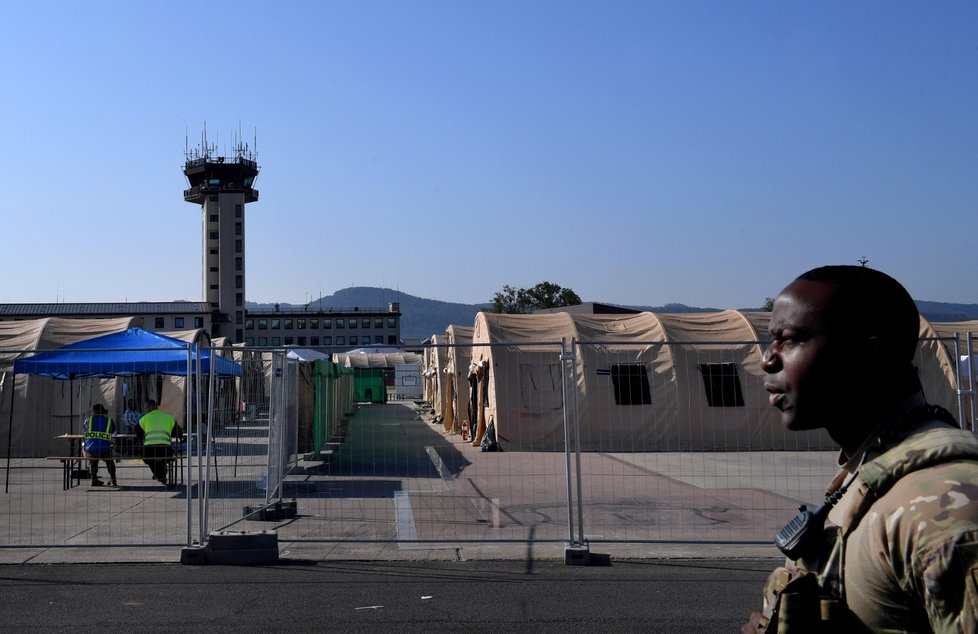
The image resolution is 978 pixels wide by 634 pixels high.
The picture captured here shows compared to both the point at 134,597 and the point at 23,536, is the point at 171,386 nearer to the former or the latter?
the point at 23,536

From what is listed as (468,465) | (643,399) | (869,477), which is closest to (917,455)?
(869,477)

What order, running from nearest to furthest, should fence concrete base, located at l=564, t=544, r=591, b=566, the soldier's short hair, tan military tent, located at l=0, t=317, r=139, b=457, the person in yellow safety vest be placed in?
1. the soldier's short hair
2. fence concrete base, located at l=564, t=544, r=591, b=566
3. the person in yellow safety vest
4. tan military tent, located at l=0, t=317, r=139, b=457

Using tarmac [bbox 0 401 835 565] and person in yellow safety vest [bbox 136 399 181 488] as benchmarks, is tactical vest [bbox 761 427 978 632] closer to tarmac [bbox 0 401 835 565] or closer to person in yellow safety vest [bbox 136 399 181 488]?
tarmac [bbox 0 401 835 565]

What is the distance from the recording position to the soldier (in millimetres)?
1544

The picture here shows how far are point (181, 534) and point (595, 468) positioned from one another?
8808mm

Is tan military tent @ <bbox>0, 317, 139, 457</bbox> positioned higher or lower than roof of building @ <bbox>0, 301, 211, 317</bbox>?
lower

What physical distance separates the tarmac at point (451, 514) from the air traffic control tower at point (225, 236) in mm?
99834

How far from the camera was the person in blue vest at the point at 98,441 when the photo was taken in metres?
16.5

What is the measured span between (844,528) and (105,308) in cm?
12923

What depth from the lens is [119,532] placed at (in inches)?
453

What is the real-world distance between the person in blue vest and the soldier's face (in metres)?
16.1

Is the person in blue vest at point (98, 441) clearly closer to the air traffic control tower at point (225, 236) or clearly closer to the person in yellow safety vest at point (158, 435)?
the person in yellow safety vest at point (158, 435)

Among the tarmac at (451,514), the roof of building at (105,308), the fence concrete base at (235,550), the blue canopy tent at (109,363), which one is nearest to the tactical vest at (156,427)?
the tarmac at (451,514)

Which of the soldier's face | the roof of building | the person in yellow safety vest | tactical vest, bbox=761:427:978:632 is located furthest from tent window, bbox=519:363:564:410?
the roof of building
